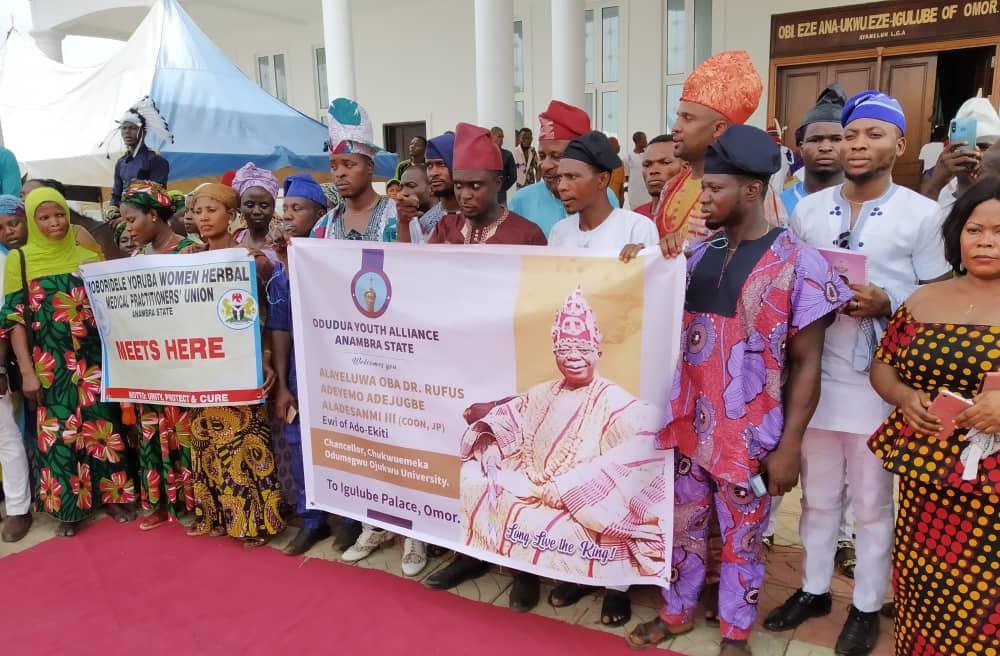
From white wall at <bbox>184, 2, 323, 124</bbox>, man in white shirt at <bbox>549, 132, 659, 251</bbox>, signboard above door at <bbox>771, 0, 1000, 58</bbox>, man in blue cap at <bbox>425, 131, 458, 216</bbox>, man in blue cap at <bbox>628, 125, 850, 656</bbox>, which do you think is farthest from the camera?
white wall at <bbox>184, 2, 323, 124</bbox>

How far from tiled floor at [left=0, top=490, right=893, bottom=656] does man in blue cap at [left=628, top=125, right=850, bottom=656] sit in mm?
208

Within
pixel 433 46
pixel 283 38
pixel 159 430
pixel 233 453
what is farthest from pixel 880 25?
pixel 283 38

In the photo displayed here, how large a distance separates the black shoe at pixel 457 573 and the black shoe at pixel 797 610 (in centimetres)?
125

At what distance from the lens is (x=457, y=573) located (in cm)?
306

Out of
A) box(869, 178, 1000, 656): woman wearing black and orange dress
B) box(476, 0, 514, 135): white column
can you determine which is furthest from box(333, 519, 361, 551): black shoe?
box(476, 0, 514, 135): white column

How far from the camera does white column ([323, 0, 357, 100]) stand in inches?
465

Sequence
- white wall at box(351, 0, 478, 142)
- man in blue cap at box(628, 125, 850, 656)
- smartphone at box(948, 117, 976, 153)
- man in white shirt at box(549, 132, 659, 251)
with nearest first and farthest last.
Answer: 1. man in blue cap at box(628, 125, 850, 656)
2. man in white shirt at box(549, 132, 659, 251)
3. smartphone at box(948, 117, 976, 153)
4. white wall at box(351, 0, 478, 142)

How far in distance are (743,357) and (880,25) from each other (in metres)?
10.9

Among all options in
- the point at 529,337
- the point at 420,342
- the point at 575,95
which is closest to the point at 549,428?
the point at 529,337

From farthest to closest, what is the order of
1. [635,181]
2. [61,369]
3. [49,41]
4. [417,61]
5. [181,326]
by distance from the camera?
[49,41] < [417,61] < [635,181] < [61,369] < [181,326]

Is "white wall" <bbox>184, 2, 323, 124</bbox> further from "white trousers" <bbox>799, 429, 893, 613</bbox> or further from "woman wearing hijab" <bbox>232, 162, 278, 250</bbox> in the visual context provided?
"white trousers" <bbox>799, 429, 893, 613</bbox>

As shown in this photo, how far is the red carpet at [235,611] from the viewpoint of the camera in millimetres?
2658

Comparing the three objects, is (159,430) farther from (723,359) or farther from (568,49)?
(568,49)

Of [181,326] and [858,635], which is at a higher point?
[181,326]
